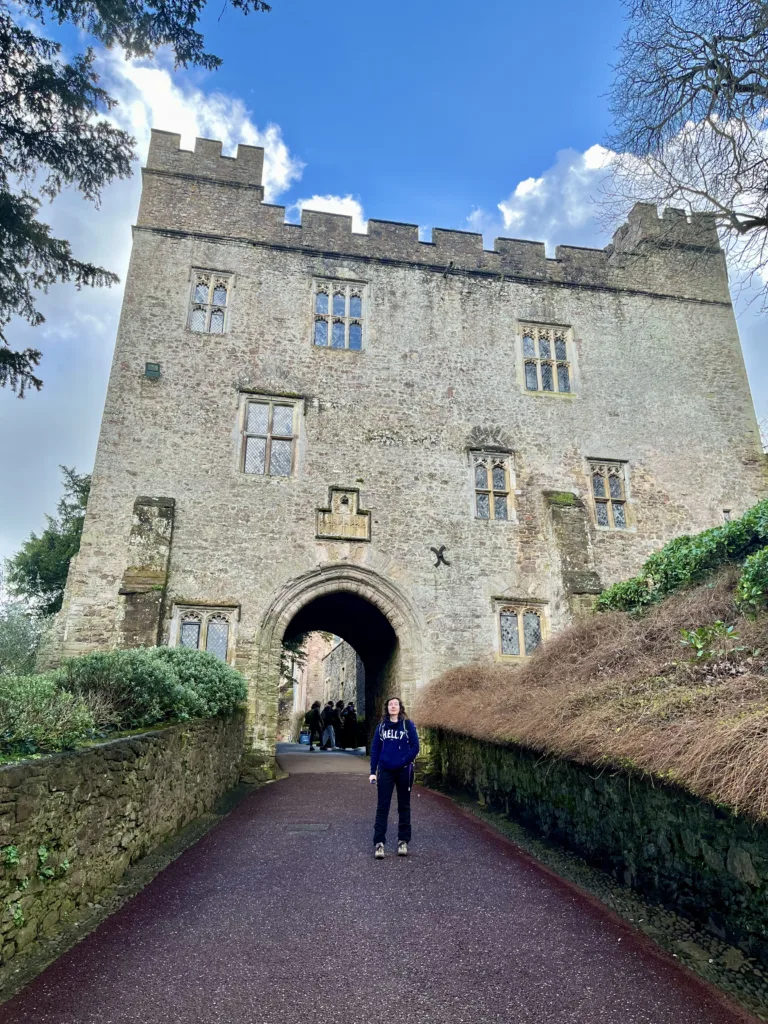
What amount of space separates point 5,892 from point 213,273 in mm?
13182

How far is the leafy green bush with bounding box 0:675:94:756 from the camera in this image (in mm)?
4074

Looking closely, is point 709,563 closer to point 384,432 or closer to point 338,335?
point 384,432

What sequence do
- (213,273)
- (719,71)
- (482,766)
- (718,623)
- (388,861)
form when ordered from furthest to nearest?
(213,273)
(719,71)
(482,766)
(718,623)
(388,861)

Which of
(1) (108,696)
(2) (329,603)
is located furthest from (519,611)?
(1) (108,696)

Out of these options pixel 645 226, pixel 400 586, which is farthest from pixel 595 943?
pixel 645 226

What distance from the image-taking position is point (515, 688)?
8.35 m

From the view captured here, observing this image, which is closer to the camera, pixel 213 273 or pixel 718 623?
pixel 718 623

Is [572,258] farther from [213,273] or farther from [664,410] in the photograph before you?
[213,273]

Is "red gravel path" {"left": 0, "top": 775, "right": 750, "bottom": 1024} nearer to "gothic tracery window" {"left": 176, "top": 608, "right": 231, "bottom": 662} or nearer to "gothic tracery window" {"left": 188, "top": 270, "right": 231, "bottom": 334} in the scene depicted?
"gothic tracery window" {"left": 176, "top": 608, "right": 231, "bottom": 662}

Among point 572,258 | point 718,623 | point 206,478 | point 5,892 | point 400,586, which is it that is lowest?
point 5,892

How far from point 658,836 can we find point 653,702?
109 centimetres

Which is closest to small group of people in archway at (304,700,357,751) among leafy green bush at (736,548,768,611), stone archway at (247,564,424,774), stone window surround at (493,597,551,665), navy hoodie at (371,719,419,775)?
stone archway at (247,564,424,774)

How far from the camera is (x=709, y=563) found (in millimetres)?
9102

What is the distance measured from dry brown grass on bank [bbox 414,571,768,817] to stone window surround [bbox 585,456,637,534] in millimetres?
5264
